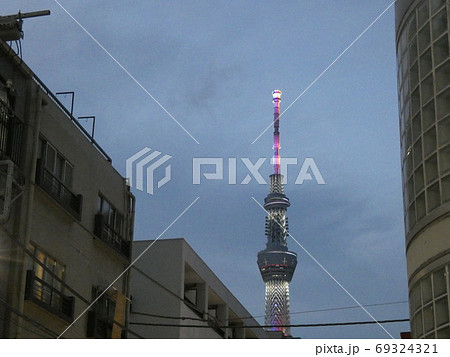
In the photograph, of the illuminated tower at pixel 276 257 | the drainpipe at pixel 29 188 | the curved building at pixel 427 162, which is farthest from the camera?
the illuminated tower at pixel 276 257

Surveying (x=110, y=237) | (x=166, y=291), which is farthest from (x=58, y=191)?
(x=166, y=291)

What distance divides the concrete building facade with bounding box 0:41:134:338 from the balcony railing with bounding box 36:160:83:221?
0.10ft

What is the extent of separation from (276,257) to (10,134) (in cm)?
13366

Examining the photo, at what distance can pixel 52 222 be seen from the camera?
923 inches

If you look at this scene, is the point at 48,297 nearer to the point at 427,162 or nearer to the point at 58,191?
the point at 58,191

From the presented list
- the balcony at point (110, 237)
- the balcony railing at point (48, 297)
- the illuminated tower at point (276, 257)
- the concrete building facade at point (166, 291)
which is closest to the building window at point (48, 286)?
the balcony railing at point (48, 297)

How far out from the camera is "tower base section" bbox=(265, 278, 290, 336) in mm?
144125

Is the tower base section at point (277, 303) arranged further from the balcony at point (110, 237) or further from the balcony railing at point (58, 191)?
the balcony railing at point (58, 191)

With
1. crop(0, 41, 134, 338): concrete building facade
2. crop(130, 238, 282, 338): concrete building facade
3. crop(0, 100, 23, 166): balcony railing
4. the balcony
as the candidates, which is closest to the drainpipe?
crop(0, 41, 134, 338): concrete building facade

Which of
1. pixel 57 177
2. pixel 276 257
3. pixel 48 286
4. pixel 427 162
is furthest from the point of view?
pixel 276 257

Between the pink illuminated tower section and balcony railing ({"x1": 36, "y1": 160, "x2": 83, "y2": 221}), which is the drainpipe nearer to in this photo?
balcony railing ({"x1": 36, "y1": 160, "x2": 83, "y2": 221})

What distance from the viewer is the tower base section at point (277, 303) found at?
473 feet

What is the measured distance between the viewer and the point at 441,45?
15125 mm
